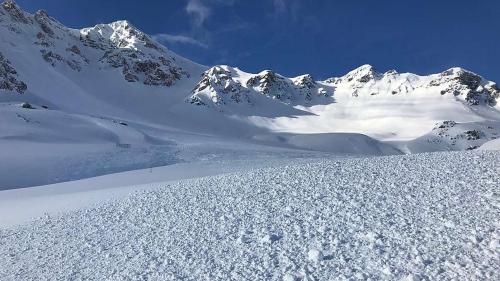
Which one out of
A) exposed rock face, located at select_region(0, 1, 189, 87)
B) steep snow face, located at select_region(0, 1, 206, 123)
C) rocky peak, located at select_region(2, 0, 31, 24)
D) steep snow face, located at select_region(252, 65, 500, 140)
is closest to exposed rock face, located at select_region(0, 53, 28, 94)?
steep snow face, located at select_region(0, 1, 206, 123)

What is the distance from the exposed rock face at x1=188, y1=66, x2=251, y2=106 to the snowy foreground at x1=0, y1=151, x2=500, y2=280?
130629mm

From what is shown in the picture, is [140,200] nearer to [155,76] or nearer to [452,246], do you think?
[452,246]

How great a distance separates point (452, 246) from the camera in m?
8.66

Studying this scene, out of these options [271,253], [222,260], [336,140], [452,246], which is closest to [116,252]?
[222,260]

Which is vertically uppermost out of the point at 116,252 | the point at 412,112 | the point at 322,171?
the point at 412,112

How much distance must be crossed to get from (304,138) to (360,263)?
335ft

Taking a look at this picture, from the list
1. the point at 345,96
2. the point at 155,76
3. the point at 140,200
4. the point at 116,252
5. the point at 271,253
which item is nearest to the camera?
the point at 271,253

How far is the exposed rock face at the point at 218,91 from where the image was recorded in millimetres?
149625

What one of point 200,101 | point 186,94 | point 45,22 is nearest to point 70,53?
point 45,22

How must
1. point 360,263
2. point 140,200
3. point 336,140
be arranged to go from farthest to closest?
point 336,140, point 140,200, point 360,263

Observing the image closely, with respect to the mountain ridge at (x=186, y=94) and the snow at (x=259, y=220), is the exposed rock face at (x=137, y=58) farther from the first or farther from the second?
the snow at (x=259, y=220)

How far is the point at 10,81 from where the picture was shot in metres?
106

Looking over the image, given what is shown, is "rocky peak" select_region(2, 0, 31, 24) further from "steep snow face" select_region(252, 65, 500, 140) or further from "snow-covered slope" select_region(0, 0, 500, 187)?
"steep snow face" select_region(252, 65, 500, 140)

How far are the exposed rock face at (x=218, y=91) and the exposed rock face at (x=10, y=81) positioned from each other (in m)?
49.0
